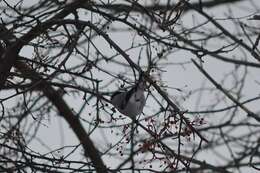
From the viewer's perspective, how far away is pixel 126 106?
169 inches

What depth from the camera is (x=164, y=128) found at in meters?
3.11

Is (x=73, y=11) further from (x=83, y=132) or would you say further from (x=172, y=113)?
(x=83, y=132)

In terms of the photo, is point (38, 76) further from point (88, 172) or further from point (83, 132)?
point (83, 132)

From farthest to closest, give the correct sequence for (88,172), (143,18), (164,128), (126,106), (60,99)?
(60,99), (143,18), (126,106), (88,172), (164,128)

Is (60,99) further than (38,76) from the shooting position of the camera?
Yes

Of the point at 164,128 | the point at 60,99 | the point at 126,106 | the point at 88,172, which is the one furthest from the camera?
the point at 60,99

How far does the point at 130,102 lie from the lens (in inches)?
168

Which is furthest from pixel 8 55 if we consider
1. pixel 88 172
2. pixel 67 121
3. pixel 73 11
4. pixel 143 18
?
pixel 67 121

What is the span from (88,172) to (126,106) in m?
0.85

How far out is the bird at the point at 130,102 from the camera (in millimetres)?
3967

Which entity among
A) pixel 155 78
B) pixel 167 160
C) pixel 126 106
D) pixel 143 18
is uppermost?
pixel 143 18

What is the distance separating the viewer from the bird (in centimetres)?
397

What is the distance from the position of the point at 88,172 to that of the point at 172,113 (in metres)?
0.71

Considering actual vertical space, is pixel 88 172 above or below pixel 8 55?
below
